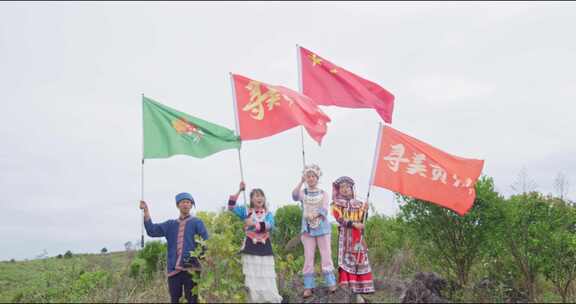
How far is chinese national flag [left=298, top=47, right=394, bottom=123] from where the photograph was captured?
28.9 feet

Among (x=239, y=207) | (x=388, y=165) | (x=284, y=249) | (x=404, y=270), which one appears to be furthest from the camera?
(x=284, y=249)

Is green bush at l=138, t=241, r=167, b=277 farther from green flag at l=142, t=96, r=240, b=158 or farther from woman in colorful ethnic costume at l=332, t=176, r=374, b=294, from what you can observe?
woman in colorful ethnic costume at l=332, t=176, r=374, b=294

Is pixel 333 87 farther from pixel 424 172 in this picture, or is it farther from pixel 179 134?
pixel 179 134

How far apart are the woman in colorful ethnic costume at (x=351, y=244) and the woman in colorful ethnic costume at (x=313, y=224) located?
1.09 feet

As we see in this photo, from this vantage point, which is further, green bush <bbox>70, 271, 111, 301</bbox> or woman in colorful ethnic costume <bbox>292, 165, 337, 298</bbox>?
green bush <bbox>70, 271, 111, 301</bbox>

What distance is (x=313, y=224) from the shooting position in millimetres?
7320

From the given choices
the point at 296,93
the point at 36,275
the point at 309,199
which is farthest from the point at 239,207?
the point at 36,275

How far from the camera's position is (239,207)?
709cm

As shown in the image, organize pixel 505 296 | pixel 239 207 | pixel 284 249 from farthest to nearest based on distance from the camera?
pixel 284 249
pixel 505 296
pixel 239 207

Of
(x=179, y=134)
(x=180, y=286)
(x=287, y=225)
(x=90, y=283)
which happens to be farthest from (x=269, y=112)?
(x=287, y=225)

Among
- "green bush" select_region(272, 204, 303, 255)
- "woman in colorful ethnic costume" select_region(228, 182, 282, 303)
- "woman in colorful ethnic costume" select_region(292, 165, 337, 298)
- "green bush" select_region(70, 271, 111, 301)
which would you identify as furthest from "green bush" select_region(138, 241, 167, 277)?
"woman in colorful ethnic costume" select_region(292, 165, 337, 298)

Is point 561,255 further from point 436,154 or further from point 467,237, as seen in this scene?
point 436,154

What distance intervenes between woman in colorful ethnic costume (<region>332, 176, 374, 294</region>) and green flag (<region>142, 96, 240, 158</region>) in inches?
66.3

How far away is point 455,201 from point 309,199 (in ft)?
6.64
